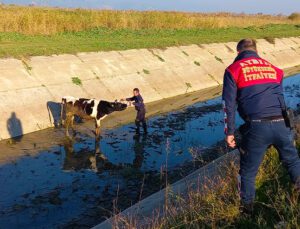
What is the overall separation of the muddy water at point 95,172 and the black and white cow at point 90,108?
2.12 feet

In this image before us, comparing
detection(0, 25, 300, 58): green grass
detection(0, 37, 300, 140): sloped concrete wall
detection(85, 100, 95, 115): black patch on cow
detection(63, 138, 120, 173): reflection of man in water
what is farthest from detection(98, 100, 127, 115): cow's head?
detection(0, 25, 300, 58): green grass

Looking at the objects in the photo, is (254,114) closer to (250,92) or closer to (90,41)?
(250,92)

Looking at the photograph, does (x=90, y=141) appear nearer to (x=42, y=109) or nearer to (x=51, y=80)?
(x=42, y=109)

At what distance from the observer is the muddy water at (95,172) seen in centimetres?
908

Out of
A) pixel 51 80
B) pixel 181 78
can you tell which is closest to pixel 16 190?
pixel 51 80

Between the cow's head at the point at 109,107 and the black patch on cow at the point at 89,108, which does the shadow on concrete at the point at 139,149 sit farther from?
the black patch on cow at the point at 89,108

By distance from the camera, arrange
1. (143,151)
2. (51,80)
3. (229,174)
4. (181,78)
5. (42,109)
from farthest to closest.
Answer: (181,78) → (51,80) → (42,109) → (143,151) → (229,174)

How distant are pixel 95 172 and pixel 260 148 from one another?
19.7ft

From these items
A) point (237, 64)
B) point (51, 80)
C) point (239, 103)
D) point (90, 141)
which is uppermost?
point (237, 64)

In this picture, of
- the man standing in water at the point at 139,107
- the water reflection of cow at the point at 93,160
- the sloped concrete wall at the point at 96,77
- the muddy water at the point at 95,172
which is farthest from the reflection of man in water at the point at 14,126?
the man standing in water at the point at 139,107

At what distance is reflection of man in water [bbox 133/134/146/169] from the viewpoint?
1216 cm

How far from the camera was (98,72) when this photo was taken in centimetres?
2048

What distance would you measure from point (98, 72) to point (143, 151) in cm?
821

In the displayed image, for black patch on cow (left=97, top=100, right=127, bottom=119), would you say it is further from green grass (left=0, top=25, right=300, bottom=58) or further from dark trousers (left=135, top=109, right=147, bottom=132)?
green grass (left=0, top=25, right=300, bottom=58)
